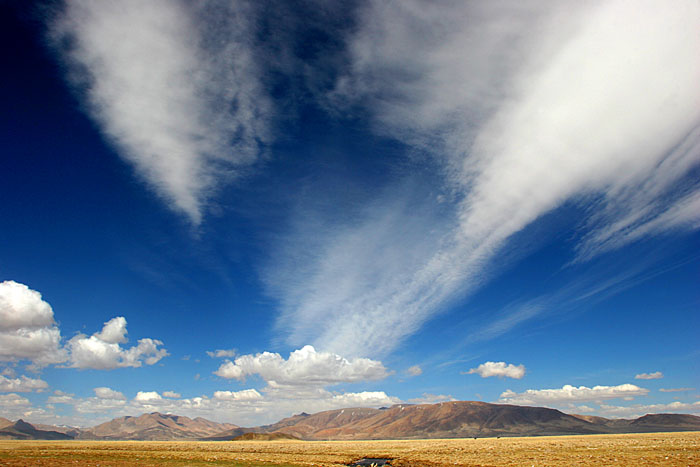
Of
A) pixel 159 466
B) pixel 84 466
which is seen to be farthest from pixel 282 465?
pixel 84 466

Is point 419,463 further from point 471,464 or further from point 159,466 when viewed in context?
point 159,466

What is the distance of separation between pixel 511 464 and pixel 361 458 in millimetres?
26490

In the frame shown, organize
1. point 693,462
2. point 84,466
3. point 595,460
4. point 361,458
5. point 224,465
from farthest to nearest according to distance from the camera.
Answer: point 361,458 < point 224,465 < point 595,460 < point 84,466 < point 693,462

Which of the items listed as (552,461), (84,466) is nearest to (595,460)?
(552,461)

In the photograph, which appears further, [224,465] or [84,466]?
[224,465]

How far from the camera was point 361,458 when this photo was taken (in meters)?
61.1

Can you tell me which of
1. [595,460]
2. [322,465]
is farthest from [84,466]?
[595,460]

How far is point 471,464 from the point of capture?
4559cm

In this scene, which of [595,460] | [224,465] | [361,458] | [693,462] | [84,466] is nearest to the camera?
[693,462]

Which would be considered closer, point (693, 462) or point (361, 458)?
point (693, 462)

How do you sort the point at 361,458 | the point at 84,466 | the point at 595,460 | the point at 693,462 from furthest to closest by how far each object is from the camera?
the point at 361,458 < the point at 595,460 < the point at 84,466 < the point at 693,462

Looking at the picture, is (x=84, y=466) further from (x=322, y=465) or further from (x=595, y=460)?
(x=595, y=460)

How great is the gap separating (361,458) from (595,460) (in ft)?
112

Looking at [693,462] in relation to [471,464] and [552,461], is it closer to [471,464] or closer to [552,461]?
[552,461]
